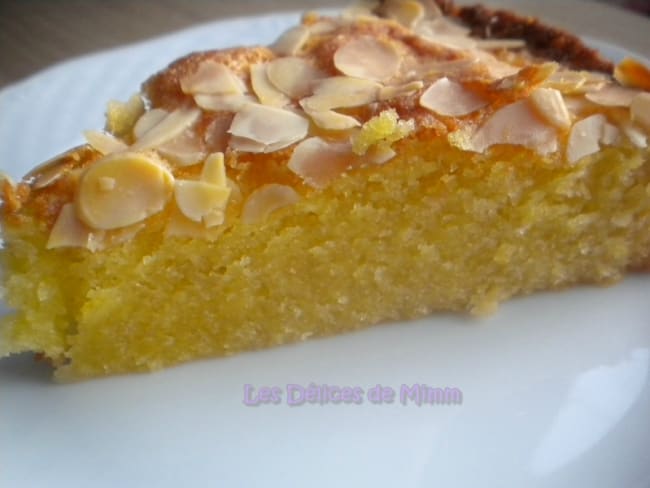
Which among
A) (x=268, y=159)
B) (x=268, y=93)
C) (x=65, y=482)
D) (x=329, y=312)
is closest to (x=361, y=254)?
(x=329, y=312)

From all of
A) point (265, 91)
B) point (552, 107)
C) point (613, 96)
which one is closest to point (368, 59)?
point (265, 91)

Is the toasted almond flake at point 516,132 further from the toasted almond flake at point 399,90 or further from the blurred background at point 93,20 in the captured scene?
the blurred background at point 93,20

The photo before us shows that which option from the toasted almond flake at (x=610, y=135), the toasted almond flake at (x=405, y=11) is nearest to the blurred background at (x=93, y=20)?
the toasted almond flake at (x=405, y=11)

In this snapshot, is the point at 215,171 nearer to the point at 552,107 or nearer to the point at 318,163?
the point at 318,163

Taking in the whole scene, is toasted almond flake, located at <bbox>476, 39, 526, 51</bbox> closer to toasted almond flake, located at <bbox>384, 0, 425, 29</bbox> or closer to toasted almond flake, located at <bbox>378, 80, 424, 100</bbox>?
toasted almond flake, located at <bbox>384, 0, 425, 29</bbox>

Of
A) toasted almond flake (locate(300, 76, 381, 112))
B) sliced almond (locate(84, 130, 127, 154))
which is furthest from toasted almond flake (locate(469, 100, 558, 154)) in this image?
sliced almond (locate(84, 130, 127, 154))

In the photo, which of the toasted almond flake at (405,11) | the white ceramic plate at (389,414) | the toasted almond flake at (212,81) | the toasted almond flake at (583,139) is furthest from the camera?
the toasted almond flake at (405,11)
